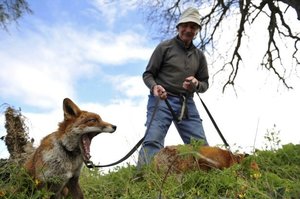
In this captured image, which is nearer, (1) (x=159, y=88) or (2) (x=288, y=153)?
(1) (x=159, y=88)

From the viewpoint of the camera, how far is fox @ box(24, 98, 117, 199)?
4.27 meters

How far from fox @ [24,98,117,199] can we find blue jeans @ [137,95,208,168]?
4.87ft

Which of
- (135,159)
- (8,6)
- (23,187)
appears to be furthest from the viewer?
(8,6)

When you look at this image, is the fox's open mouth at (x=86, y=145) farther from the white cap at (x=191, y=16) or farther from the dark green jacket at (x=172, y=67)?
the white cap at (x=191, y=16)

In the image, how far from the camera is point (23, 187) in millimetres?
4070

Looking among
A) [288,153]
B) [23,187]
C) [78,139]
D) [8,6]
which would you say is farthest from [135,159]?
[8,6]

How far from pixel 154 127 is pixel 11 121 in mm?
1955

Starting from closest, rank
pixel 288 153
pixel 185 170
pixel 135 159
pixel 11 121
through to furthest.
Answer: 1. pixel 185 170
2. pixel 135 159
3. pixel 11 121
4. pixel 288 153

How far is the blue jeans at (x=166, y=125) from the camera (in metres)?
6.06

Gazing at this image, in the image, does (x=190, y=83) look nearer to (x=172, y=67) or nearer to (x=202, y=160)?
(x=172, y=67)

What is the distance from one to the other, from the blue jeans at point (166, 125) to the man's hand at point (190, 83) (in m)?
0.30

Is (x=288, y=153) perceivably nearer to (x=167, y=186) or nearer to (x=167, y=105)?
(x=167, y=105)

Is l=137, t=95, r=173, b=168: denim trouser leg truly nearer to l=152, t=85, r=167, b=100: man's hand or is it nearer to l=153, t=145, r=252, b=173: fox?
l=152, t=85, r=167, b=100: man's hand

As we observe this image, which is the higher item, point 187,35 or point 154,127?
point 187,35
